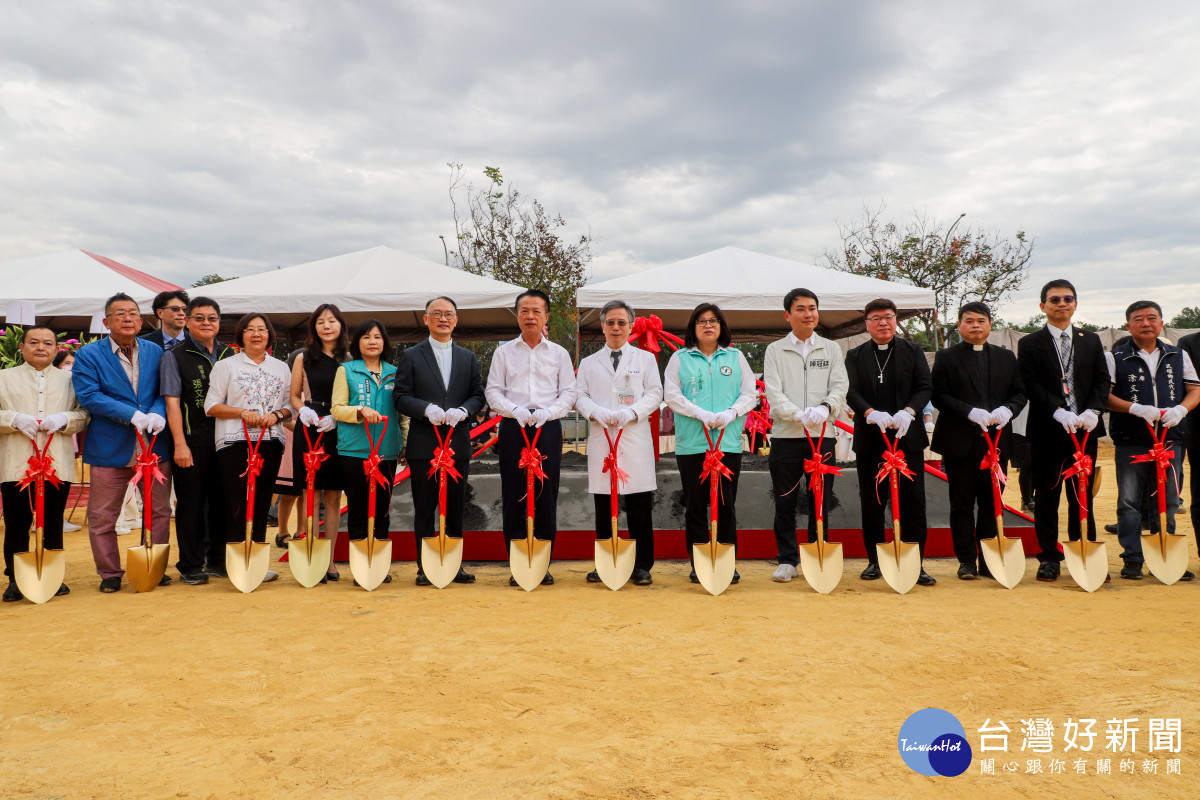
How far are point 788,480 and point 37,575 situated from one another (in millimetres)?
3955

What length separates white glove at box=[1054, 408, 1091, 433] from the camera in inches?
151

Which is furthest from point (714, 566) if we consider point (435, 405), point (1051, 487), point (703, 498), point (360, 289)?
point (360, 289)

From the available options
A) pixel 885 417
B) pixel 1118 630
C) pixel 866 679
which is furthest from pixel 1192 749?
pixel 885 417

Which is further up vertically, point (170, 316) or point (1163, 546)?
point (170, 316)

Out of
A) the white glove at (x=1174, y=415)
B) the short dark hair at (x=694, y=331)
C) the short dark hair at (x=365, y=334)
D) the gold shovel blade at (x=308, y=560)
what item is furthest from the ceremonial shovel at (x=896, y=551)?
the gold shovel blade at (x=308, y=560)

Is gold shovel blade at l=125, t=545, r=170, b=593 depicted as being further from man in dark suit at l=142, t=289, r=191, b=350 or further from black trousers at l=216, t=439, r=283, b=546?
man in dark suit at l=142, t=289, r=191, b=350

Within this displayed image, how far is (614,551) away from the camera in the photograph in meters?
3.87

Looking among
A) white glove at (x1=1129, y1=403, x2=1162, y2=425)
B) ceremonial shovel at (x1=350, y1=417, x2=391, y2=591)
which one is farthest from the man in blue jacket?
white glove at (x1=1129, y1=403, x2=1162, y2=425)

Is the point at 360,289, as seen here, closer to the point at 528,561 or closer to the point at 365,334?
the point at 365,334

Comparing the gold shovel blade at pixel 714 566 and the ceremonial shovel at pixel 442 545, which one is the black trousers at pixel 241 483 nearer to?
the ceremonial shovel at pixel 442 545

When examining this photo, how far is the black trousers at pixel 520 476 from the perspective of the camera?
13.1ft

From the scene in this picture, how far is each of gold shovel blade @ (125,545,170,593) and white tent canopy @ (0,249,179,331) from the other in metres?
3.74

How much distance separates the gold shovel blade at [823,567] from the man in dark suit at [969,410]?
2.73ft

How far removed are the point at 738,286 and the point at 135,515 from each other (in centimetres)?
577
